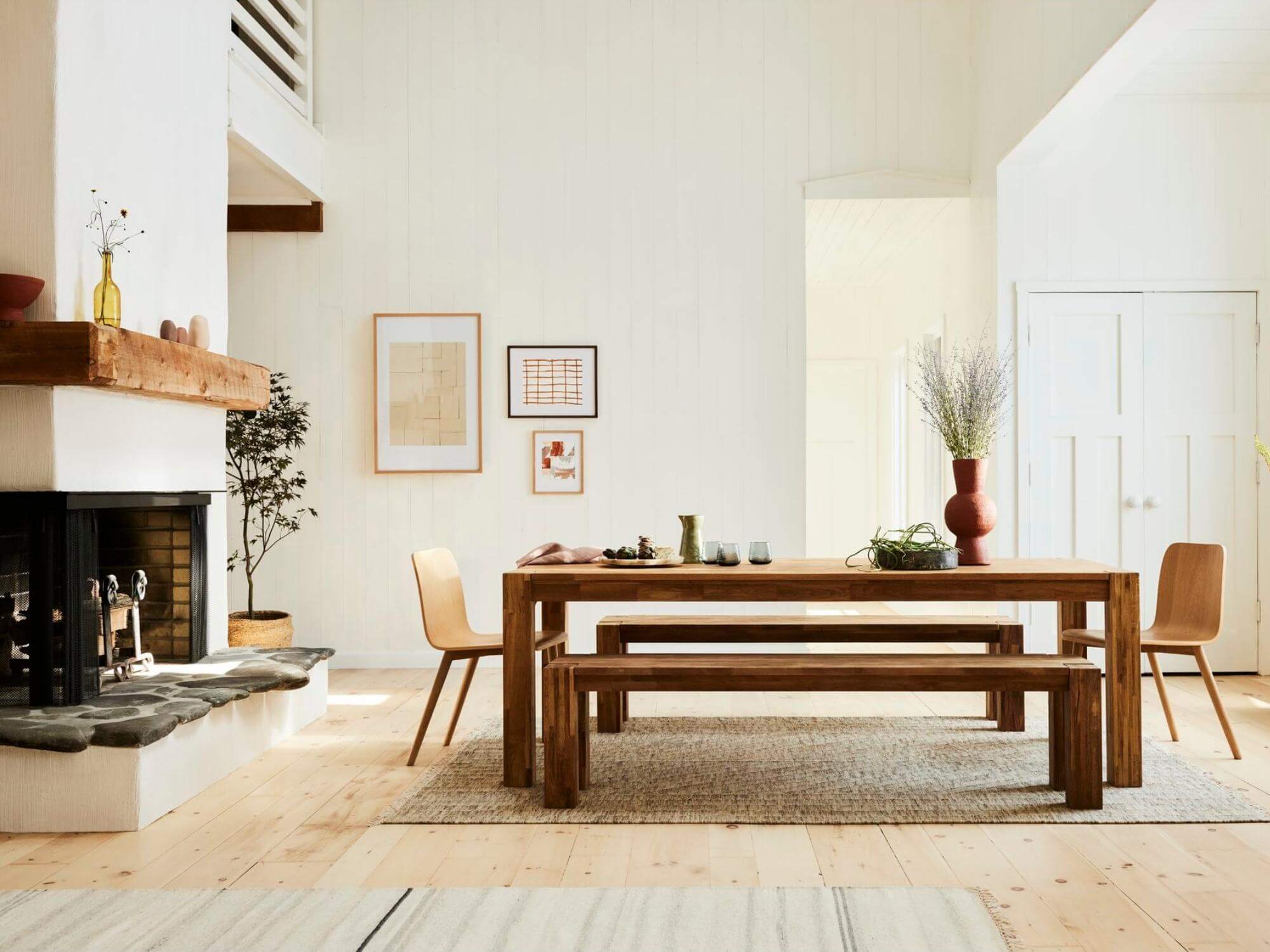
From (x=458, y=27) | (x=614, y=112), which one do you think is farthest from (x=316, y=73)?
(x=614, y=112)

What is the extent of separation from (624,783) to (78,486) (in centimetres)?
193

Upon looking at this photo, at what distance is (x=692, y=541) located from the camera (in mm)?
3709

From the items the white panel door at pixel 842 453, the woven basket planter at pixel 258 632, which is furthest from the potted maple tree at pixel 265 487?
the white panel door at pixel 842 453

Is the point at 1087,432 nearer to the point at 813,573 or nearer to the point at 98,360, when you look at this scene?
the point at 813,573

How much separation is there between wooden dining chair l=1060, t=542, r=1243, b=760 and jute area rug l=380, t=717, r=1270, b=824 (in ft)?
0.91

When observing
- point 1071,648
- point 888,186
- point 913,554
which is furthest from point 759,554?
point 888,186

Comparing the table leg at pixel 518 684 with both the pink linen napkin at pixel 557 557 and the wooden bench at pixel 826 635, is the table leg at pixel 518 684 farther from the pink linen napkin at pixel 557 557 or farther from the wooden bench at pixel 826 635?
the wooden bench at pixel 826 635

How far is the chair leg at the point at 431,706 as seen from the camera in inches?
148

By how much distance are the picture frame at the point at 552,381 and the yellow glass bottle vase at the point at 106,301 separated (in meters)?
2.60

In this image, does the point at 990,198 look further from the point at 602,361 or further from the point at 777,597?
the point at 777,597

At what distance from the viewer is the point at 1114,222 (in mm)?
5449

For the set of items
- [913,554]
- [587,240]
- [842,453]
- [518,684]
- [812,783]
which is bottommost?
[812,783]

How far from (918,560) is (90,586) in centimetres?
261

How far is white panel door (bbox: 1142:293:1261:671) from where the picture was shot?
5.41m
